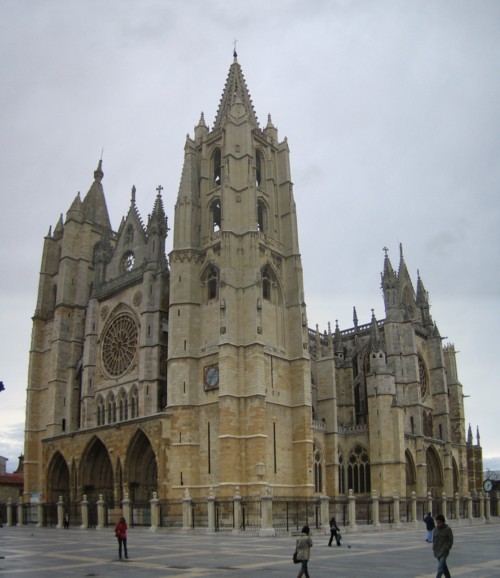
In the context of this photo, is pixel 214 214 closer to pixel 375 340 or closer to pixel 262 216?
pixel 262 216

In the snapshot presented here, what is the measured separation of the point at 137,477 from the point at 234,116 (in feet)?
82.1

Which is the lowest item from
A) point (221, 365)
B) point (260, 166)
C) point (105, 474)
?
point (105, 474)

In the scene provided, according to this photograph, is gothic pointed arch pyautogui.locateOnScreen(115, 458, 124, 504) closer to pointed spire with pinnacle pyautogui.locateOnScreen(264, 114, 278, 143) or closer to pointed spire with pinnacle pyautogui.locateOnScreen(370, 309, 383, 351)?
pointed spire with pinnacle pyautogui.locateOnScreen(370, 309, 383, 351)

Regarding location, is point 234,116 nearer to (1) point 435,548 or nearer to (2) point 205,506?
(2) point 205,506

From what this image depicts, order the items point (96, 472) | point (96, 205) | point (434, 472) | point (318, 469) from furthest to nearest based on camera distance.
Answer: point (96, 205) → point (434, 472) → point (318, 469) → point (96, 472)

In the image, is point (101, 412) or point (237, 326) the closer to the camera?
point (237, 326)

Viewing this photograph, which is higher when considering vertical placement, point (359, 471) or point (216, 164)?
point (216, 164)

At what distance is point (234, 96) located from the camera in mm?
46281

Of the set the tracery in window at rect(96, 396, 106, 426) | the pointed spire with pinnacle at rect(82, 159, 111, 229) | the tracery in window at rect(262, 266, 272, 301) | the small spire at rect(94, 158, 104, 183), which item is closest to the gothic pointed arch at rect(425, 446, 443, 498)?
the tracery in window at rect(262, 266, 272, 301)

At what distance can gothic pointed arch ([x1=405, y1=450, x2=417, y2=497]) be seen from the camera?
45.5 m

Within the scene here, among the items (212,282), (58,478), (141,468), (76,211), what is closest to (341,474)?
(141,468)

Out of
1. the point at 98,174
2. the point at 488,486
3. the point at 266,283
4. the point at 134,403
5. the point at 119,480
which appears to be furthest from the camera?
the point at 98,174

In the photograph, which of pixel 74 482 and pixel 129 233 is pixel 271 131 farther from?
pixel 74 482

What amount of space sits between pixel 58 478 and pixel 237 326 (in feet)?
60.1
